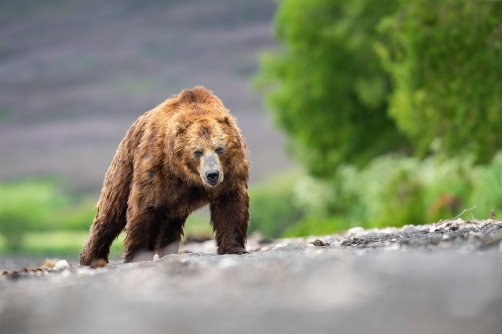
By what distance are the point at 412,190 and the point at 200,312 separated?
62.5ft

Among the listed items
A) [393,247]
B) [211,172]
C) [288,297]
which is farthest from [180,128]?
[288,297]

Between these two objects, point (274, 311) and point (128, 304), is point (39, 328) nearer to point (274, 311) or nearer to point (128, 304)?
point (128, 304)

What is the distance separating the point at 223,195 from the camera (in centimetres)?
716

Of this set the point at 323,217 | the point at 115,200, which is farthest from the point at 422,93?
the point at 323,217

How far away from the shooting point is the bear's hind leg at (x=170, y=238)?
815 centimetres

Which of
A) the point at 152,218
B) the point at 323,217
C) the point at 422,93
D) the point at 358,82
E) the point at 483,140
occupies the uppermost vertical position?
the point at 358,82

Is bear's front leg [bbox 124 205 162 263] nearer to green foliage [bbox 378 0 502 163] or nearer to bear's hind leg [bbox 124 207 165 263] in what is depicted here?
bear's hind leg [bbox 124 207 165 263]

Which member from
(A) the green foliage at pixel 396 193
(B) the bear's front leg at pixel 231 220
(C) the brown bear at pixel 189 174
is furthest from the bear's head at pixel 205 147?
(A) the green foliage at pixel 396 193

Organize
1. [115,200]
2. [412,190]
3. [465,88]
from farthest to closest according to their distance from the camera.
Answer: [412,190] < [465,88] < [115,200]

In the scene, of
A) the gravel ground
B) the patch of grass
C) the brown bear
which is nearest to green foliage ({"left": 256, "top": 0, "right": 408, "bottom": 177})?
the patch of grass

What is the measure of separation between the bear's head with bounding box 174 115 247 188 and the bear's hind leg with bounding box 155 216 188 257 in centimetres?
126

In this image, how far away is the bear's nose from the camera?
21.9 ft

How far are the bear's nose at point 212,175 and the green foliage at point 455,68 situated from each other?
799 centimetres

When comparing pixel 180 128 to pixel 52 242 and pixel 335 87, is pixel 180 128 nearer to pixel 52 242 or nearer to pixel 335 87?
pixel 335 87
